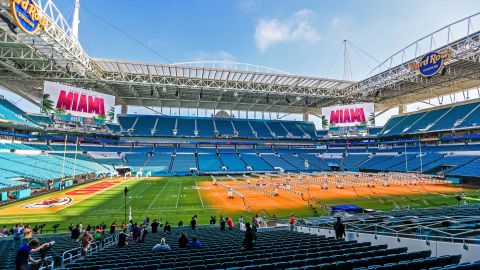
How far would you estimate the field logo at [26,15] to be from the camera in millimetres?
19641

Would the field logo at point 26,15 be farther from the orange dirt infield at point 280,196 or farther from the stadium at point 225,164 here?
the orange dirt infield at point 280,196

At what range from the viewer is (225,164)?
62344 millimetres

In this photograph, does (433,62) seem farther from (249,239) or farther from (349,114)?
(249,239)

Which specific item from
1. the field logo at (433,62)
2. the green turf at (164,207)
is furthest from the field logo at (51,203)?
the field logo at (433,62)

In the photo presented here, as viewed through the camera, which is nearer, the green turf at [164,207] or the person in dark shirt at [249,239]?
the person in dark shirt at [249,239]

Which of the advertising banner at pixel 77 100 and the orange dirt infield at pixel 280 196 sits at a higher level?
the advertising banner at pixel 77 100

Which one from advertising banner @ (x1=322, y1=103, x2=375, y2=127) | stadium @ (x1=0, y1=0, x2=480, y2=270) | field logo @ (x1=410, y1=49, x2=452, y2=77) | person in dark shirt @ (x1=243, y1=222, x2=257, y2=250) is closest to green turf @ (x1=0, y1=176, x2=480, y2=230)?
stadium @ (x1=0, y1=0, x2=480, y2=270)

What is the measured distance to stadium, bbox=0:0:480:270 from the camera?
307 inches

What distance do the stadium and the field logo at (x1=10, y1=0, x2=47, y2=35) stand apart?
15 cm

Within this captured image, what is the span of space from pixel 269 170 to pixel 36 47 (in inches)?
1859

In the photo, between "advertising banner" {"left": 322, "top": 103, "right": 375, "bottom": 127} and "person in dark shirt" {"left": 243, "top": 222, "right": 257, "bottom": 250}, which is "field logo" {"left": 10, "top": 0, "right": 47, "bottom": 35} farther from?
"advertising banner" {"left": 322, "top": 103, "right": 375, "bottom": 127}

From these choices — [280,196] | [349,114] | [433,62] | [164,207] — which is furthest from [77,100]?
[433,62]

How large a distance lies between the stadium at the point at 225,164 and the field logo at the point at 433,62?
0.85 ft

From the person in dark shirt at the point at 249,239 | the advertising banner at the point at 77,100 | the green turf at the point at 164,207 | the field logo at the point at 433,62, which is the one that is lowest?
the green turf at the point at 164,207
